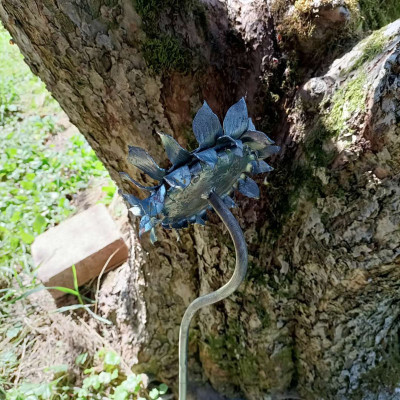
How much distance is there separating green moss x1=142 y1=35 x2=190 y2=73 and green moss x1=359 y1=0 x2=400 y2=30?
1.89 feet

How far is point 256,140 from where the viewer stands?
2.51 feet

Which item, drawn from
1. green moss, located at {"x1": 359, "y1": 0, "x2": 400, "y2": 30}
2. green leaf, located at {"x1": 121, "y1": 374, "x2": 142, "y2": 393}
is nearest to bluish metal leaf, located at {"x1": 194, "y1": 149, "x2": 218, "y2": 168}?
green moss, located at {"x1": 359, "y1": 0, "x2": 400, "y2": 30}

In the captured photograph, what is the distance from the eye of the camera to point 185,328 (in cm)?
106

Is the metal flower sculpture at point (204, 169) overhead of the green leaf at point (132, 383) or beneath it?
overhead

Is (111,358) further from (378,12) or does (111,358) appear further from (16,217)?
(378,12)

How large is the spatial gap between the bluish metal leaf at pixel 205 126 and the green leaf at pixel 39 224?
2.03 m

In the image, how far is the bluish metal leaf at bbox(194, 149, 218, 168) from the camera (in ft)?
2.21

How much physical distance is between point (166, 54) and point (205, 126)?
45cm

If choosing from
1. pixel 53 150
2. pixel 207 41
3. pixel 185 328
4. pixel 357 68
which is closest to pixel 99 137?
pixel 207 41

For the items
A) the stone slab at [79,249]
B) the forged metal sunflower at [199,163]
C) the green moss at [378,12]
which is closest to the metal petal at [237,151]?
the forged metal sunflower at [199,163]

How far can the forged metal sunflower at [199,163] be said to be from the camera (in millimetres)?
683

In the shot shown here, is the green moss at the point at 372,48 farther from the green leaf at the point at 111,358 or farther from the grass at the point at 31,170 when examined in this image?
the grass at the point at 31,170

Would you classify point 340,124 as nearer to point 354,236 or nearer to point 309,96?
point 309,96

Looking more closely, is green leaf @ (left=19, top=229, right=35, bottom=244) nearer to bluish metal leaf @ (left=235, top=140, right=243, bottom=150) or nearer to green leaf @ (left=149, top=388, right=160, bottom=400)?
green leaf @ (left=149, top=388, right=160, bottom=400)
